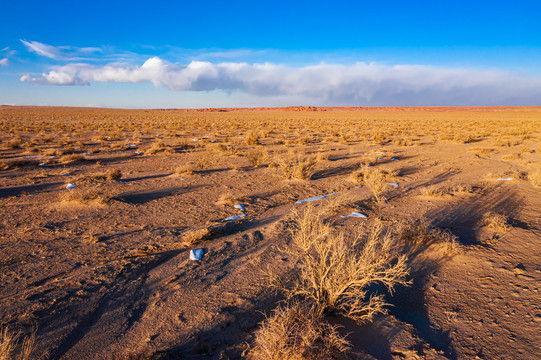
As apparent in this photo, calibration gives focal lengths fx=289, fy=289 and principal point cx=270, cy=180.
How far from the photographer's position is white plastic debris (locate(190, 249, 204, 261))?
15.1ft

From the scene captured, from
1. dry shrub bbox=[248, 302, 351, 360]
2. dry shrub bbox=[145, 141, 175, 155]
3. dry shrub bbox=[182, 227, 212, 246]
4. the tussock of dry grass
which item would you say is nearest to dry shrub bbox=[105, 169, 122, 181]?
dry shrub bbox=[145, 141, 175, 155]

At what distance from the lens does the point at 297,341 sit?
2.67m

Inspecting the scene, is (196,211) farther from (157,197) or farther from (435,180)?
(435,180)

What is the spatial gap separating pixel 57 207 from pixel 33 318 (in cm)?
415

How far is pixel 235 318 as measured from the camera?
11.0ft

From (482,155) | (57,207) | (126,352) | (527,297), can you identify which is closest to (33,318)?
(126,352)

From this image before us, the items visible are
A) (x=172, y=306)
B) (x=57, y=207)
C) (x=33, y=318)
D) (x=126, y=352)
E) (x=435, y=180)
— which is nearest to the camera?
(x=126, y=352)

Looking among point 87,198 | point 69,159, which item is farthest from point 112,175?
point 69,159

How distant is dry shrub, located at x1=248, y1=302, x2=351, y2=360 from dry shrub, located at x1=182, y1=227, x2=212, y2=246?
2.51 m

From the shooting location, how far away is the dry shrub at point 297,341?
2568 mm

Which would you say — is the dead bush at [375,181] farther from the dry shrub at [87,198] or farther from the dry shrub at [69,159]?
the dry shrub at [69,159]

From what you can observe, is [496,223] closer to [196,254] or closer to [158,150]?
[196,254]

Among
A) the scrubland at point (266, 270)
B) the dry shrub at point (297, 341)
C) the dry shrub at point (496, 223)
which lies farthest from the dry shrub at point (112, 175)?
the dry shrub at point (496, 223)

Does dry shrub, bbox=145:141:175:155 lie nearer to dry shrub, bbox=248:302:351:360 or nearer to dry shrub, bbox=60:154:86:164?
dry shrub, bbox=60:154:86:164
